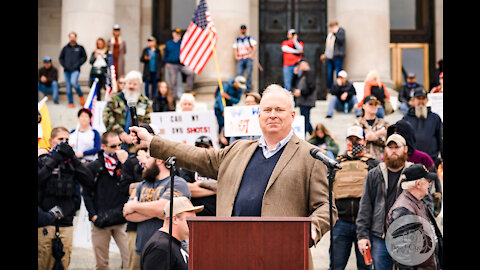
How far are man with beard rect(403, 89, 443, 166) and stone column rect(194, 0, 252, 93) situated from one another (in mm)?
9058

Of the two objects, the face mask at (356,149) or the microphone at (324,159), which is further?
the face mask at (356,149)

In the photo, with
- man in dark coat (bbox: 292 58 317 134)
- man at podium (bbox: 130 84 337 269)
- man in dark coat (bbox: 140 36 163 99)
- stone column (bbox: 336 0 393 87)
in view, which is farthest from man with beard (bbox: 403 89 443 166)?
man in dark coat (bbox: 140 36 163 99)

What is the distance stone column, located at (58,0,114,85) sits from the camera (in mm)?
21469

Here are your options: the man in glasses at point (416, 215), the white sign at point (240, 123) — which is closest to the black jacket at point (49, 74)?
the white sign at point (240, 123)

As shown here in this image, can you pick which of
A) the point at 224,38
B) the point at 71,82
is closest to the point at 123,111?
the point at 71,82

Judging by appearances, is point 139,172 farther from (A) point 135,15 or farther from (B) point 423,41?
(B) point 423,41

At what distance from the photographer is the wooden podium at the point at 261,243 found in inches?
Result: 187

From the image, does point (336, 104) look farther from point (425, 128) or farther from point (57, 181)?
point (57, 181)

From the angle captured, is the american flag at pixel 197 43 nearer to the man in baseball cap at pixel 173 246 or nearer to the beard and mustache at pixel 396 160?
the beard and mustache at pixel 396 160

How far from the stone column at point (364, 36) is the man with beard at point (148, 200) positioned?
41.8 feet

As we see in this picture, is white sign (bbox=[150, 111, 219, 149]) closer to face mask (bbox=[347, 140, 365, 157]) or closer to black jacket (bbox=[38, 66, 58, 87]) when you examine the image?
face mask (bbox=[347, 140, 365, 157])

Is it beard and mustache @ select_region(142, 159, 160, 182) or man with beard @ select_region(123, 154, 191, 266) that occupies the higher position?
beard and mustache @ select_region(142, 159, 160, 182)
